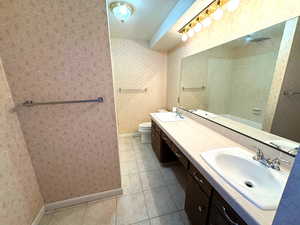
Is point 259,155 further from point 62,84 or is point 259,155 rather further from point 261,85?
point 62,84

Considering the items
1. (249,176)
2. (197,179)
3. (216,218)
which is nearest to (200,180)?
(197,179)

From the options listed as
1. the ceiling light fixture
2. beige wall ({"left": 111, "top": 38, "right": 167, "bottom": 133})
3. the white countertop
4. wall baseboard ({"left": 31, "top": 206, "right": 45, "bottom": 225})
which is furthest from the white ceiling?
wall baseboard ({"left": 31, "top": 206, "right": 45, "bottom": 225})

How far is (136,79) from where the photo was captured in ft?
9.50

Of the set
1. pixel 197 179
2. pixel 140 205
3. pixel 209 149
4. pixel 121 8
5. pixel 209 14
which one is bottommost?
pixel 140 205

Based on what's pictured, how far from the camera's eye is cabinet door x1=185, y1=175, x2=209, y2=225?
2.91ft

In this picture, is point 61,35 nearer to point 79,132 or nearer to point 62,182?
point 79,132

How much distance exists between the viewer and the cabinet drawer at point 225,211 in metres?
0.62

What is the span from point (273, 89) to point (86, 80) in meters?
1.55

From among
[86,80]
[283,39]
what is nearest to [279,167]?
[283,39]

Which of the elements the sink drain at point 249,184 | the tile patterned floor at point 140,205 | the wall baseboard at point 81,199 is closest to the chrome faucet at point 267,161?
the sink drain at point 249,184

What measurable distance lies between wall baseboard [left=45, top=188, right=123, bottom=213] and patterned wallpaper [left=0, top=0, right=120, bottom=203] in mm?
59

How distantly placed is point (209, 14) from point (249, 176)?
1.62m

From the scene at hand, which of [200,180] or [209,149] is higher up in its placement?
[209,149]

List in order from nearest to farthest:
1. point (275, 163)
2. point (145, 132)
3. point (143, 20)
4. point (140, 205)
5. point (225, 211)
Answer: point (225, 211) → point (275, 163) → point (140, 205) → point (143, 20) → point (145, 132)
